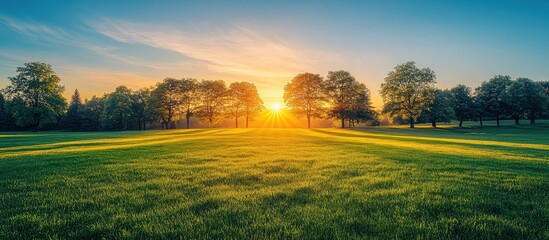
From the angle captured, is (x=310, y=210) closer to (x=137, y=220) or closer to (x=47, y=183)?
(x=137, y=220)

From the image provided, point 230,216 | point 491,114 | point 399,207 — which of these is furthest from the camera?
point 491,114

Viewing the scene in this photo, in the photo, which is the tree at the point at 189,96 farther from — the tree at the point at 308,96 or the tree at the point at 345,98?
the tree at the point at 345,98

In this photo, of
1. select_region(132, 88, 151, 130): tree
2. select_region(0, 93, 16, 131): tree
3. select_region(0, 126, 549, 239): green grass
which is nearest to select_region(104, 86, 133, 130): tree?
select_region(132, 88, 151, 130): tree

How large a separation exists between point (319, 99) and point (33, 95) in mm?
70855

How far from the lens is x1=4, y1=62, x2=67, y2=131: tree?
62.3 metres

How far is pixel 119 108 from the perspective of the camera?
277ft

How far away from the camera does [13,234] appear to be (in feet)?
14.0

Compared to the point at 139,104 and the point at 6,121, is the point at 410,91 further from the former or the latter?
the point at 6,121

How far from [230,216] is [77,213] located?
119 inches

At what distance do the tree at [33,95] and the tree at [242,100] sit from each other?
142ft

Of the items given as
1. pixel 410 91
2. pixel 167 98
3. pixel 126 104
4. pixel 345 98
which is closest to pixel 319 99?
pixel 345 98

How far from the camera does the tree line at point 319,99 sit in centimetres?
6419

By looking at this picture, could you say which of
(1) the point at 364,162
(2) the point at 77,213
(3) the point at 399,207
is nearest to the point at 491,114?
(1) the point at 364,162

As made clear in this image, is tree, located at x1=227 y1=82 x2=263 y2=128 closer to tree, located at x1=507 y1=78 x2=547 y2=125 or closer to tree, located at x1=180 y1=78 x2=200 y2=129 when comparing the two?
tree, located at x1=180 y1=78 x2=200 y2=129
